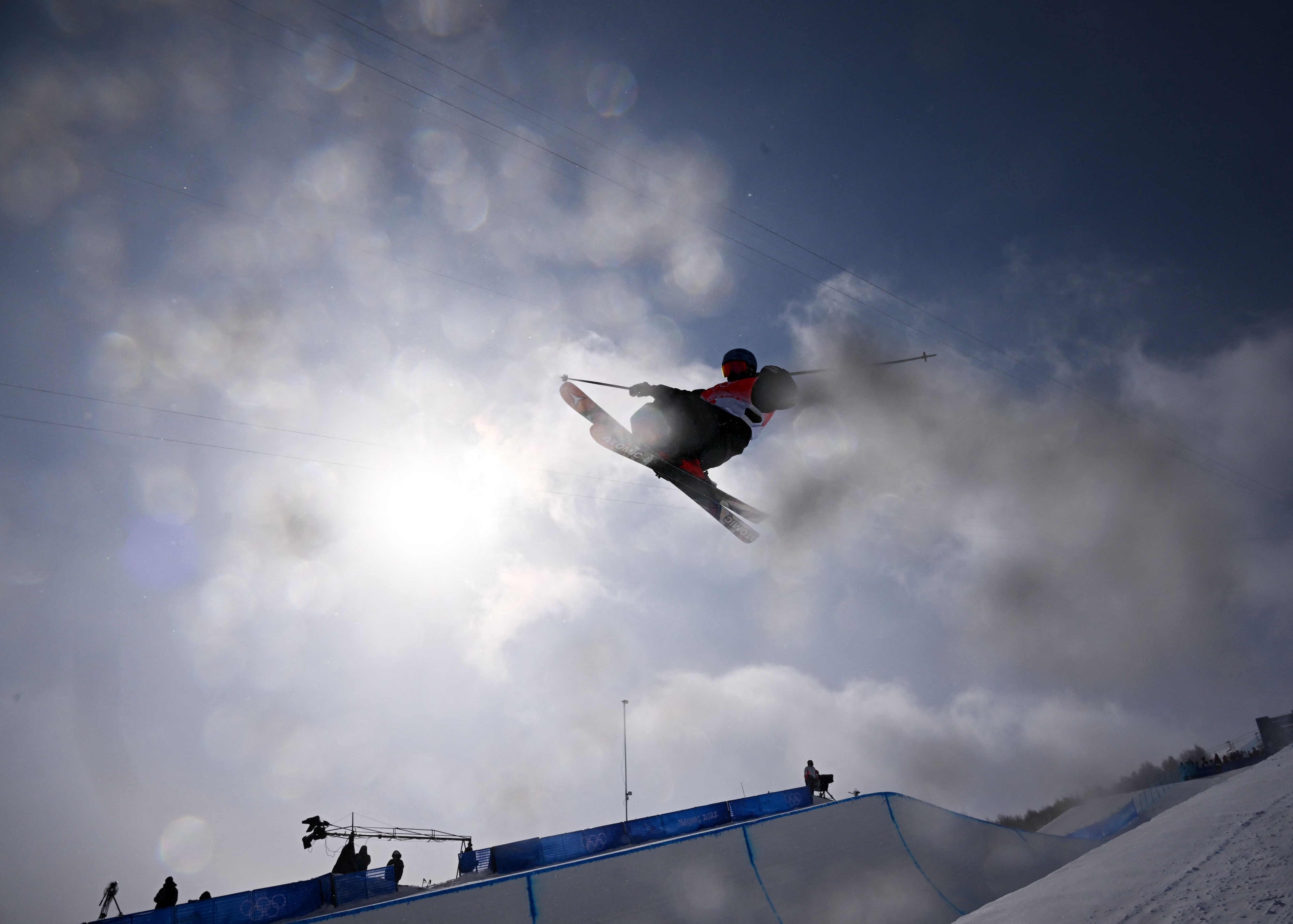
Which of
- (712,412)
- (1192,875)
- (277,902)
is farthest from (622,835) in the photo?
(1192,875)

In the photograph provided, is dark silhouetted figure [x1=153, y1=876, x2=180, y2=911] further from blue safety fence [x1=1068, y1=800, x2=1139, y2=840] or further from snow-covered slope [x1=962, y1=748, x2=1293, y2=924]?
blue safety fence [x1=1068, y1=800, x2=1139, y2=840]

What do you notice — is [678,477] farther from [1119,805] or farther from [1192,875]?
[1119,805]

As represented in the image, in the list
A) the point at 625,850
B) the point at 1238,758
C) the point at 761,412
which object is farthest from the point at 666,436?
the point at 1238,758

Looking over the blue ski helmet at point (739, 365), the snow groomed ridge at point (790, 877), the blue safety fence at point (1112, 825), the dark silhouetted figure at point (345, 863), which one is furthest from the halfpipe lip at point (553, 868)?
the blue safety fence at point (1112, 825)

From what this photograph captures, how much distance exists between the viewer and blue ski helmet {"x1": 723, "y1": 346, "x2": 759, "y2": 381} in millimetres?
10188

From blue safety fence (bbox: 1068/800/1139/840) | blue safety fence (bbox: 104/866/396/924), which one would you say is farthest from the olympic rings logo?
blue safety fence (bbox: 1068/800/1139/840)

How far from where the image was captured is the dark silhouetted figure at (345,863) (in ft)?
53.1

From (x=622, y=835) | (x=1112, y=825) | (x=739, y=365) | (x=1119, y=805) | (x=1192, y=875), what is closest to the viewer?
(x=1192, y=875)

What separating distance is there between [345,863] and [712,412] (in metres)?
16.4

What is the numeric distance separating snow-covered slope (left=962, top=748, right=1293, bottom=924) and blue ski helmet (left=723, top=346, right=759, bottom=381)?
7.52 m

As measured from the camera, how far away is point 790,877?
1154 centimetres

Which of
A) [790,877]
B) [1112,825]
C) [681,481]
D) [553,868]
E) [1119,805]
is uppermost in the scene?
[681,481]

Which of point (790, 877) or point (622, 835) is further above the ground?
point (622, 835)

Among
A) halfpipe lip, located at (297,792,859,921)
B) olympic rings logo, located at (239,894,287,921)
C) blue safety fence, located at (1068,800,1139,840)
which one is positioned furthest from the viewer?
blue safety fence, located at (1068,800,1139,840)
